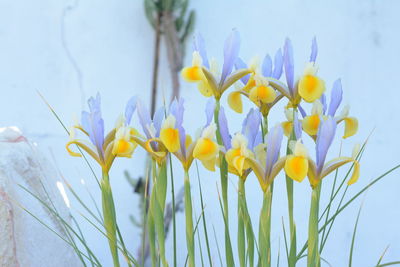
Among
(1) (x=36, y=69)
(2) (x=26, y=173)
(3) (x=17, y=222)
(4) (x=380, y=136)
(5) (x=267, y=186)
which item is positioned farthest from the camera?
(1) (x=36, y=69)

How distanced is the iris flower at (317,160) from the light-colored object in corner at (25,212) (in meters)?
0.51

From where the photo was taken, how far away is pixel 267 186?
1024mm

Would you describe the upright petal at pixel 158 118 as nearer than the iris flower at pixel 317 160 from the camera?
No

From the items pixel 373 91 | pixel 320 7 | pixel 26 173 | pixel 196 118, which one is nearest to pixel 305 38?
pixel 320 7

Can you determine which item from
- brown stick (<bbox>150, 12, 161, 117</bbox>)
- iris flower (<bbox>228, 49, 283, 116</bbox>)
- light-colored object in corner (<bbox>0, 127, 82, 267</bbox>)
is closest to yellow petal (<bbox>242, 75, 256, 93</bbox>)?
iris flower (<bbox>228, 49, 283, 116</bbox>)

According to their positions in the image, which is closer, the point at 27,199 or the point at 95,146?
the point at 95,146

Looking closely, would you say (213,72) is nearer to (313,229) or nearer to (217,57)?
(313,229)

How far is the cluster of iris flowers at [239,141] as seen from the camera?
1011 mm

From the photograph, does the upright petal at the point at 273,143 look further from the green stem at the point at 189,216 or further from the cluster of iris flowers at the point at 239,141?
the green stem at the point at 189,216

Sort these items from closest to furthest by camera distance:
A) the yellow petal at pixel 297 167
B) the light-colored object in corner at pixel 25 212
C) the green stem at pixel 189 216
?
1. the yellow petal at pixel 297 167
2. the green stem at pixel 189 216
3. the light-colored object in corner at pixel 25 212

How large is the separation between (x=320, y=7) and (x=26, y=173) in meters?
1.31

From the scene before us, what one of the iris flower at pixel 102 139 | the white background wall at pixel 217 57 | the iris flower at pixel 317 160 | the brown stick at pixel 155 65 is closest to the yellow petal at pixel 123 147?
the iris flower at pixel 102 139

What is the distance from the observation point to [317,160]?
1010 millimetres

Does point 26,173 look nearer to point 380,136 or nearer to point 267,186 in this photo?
point 267,186
